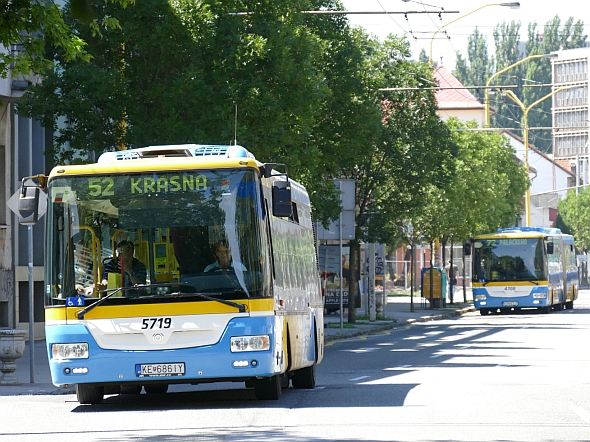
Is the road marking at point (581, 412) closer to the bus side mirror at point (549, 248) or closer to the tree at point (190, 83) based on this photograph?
the tree at point (190, 83)

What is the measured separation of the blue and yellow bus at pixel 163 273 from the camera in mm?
14867

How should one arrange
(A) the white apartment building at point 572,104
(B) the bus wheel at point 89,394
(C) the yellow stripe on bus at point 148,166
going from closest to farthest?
(C) the yellow stripe on bus at point 148,166 → (B) the bus wheel at point 89,394 → (A) the white apartment building at point 572,104

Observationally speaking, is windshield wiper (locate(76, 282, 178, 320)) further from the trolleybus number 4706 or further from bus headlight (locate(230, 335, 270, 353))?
bus headlight (locate(230, 335, 270, 353))

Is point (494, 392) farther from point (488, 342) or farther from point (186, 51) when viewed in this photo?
point (488, 342)

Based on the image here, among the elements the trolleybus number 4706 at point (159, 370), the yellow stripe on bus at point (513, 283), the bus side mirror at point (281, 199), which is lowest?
the trolleybus number 4706 at point (159, 370)

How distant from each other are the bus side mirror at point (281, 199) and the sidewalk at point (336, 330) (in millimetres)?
5571

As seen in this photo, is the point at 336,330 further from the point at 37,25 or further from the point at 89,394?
the point at 37,25

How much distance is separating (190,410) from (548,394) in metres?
4.17

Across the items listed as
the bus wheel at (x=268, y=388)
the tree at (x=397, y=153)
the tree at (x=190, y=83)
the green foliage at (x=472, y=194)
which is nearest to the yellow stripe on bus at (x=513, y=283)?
the green foliage at (x=472, y=194)

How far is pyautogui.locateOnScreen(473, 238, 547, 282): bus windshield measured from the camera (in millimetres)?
52469

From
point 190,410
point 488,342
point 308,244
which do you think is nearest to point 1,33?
point 190,410

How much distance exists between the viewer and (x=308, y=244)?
781 inches

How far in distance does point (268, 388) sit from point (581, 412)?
3652mm

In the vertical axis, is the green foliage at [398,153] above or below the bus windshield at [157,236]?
above
